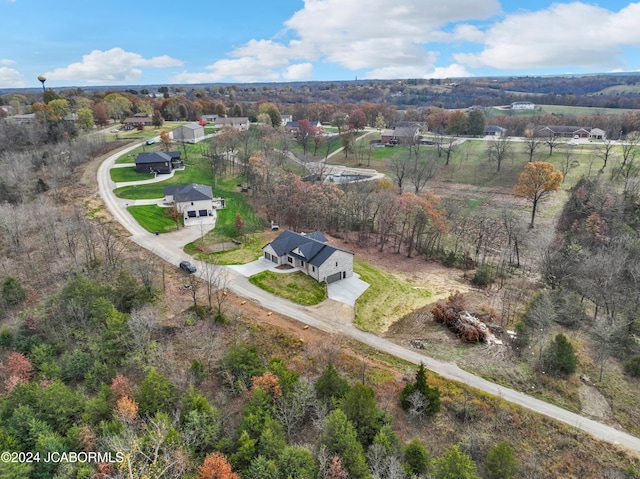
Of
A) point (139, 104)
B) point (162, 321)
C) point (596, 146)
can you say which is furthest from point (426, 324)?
point (139, 104)

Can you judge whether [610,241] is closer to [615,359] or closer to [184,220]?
[615,359]

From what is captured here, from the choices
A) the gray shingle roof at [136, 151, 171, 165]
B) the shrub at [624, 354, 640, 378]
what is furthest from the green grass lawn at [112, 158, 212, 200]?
the shrub at [624, 354, 640, 378]

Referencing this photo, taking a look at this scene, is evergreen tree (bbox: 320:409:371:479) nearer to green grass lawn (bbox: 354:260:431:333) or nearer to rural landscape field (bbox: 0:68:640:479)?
rural landscape field (bbox: 0:68:640:479)

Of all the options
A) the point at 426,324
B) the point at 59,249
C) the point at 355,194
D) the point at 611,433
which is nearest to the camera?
the point at 611,433

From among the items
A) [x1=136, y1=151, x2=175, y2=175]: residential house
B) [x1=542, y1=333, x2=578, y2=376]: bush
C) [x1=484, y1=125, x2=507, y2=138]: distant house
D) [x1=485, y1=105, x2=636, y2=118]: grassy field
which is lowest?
[x1=542, y1=333, x2=578, y2=376]: bush

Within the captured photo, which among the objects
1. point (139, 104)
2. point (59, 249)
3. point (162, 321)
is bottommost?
point (162, 321)

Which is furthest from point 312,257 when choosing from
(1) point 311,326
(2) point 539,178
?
(2) point 539,178

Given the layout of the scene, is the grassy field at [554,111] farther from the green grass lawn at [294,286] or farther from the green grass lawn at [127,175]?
the green grass lawn at [294,286]

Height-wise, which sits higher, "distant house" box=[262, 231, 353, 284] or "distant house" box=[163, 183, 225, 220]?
"distant house" box=[163, 183, 225, 220]
